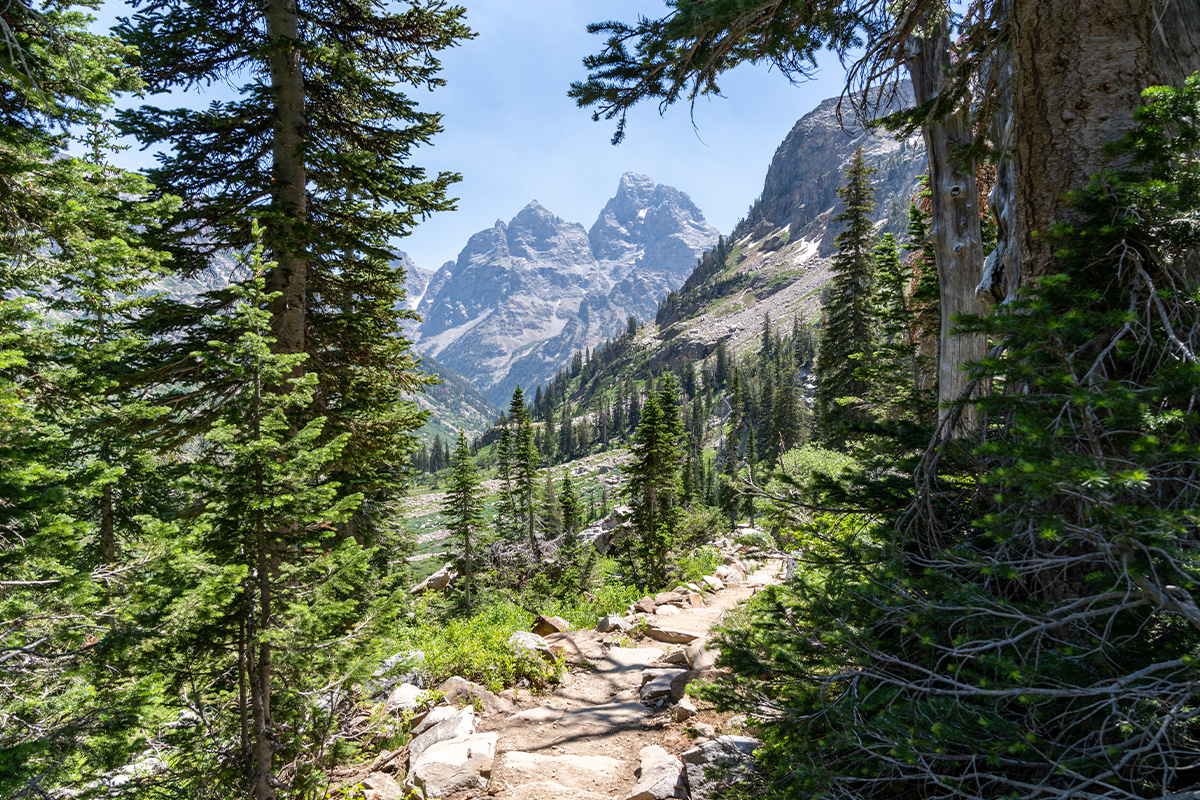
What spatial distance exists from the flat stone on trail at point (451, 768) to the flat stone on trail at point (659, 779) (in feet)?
4.85

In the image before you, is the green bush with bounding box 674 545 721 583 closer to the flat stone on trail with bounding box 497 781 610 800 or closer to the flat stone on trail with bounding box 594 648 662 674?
the flat stone on trail with bounding box 594 648 662 674

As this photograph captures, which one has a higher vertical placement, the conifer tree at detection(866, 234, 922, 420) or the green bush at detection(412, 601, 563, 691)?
the conifer tree at detection(866, 234, 922, 420)

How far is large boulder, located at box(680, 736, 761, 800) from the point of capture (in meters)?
3.47

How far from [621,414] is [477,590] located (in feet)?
350

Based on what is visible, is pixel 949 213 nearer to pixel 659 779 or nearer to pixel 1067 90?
pixel 1067 90

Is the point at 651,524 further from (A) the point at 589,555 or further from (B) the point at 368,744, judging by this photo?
(B) the point at 368,744

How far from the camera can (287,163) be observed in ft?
23.6

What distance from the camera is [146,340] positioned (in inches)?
255

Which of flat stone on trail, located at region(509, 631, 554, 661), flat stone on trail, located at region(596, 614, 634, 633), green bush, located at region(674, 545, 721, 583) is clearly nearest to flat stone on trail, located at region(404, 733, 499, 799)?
flat stone on trail, located at region(509, 631, 554, 661)

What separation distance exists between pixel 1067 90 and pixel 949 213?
12.1ft

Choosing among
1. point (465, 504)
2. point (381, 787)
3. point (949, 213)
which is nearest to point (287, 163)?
point (381, 787)

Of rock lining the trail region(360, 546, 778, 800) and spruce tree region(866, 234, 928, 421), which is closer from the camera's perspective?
rock lining the trail region(360, 546, 778, 800)

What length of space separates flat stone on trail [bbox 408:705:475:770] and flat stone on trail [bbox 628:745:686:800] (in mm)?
1955

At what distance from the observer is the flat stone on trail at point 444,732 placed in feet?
17.5
